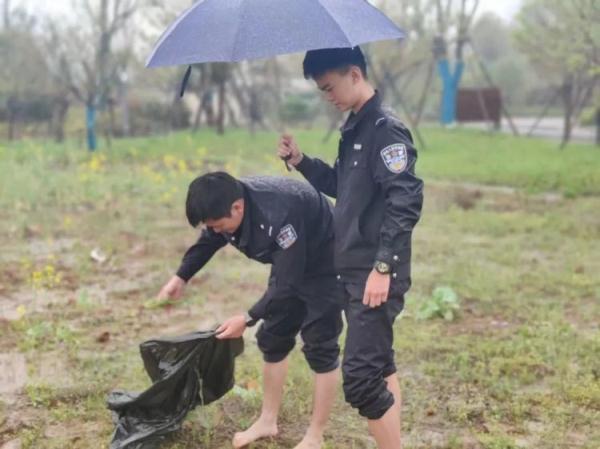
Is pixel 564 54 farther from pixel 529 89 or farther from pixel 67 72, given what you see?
pixel 529 89

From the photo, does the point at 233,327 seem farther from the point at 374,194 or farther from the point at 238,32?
the point at 238,32

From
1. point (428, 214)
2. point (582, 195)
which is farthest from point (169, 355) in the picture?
point (582, 195)

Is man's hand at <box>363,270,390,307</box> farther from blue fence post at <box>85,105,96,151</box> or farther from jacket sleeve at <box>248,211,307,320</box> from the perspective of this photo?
blue fence post at <box>85,105,96,151</box>

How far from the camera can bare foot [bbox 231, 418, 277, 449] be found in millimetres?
3367

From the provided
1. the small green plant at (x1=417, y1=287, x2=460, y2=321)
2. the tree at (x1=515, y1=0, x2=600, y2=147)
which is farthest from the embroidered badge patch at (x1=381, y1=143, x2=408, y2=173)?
the tree at (x1=515, y1=0, x2=600, y2=147)

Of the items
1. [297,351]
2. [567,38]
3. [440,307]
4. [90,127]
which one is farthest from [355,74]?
[90,127]

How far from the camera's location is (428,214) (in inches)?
359

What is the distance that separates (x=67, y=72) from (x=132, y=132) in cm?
557

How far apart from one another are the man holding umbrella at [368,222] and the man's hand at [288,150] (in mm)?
271

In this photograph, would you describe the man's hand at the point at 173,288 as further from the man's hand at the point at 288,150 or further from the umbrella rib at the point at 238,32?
the umbrella rib at the point at 238,32

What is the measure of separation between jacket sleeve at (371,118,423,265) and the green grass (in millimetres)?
1158

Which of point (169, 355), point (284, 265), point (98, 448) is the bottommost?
point (98, 448)

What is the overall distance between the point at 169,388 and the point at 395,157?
1.37m

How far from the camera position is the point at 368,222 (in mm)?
2768
